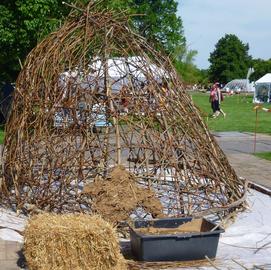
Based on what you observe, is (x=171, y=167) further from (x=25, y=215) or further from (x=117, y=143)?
(x=25, y=215)

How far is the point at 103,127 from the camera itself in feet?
26.3

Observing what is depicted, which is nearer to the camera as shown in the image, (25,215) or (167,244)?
(167,244)

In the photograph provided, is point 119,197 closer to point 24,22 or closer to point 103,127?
point 103,127

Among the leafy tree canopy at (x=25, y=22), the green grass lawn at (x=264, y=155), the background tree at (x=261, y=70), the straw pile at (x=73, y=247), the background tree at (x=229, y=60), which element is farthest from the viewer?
the background tree at (x=229, y=60)

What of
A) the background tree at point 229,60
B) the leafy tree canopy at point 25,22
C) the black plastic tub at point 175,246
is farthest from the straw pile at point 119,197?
the background tree at point 229,60

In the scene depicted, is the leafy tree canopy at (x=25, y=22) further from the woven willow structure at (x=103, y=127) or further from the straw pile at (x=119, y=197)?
the straw pile at (x=119, y=197)

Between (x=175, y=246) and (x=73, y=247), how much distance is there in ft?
3.72

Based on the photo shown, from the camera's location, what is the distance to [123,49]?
8.23 meters

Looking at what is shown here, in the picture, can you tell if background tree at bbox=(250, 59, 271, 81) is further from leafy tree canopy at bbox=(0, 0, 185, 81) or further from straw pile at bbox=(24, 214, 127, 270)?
straw pile at bbox=(24, 214, 127, 270)

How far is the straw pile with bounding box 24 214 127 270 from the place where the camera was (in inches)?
212

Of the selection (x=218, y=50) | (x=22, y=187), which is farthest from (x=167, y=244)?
(x=218, y=50)

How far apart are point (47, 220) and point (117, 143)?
92.9 inches

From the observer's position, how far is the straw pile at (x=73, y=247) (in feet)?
17.7

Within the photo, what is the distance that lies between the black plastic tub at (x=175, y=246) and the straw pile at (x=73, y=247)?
0.57 metres
